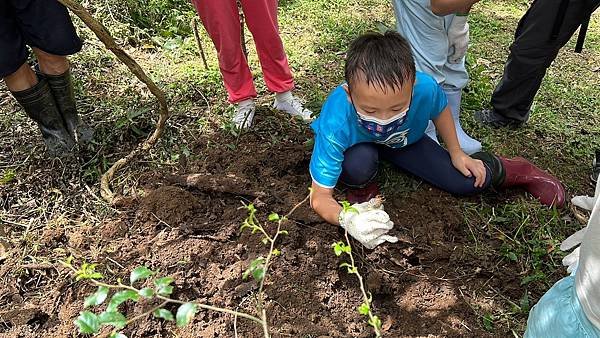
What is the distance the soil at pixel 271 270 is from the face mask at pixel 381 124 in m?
0.36

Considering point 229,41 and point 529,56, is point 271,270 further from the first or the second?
point 529,56

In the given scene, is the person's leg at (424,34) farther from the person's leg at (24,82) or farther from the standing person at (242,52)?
the person's leg at (24,82)

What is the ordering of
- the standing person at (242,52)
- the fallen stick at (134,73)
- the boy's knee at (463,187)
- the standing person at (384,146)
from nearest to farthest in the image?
1. the standing person at (384,146)
2. the fallen stick at (134,73)
3. the boy's knee at (463,187)
4. the standing person at (242,52)

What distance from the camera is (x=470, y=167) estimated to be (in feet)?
7.66

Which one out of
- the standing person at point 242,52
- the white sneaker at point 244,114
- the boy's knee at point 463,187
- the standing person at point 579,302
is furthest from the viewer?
the white sneaker at point 244,114

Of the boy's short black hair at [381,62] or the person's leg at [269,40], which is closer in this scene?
the boy's short black hair at [381,62]

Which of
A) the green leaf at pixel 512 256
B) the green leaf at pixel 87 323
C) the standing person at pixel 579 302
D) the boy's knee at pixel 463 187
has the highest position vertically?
the green leaf at pixel 87 323

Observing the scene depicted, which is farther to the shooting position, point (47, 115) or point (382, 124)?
point (47, 115)

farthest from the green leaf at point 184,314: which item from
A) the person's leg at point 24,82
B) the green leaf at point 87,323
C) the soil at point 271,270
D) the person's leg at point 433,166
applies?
the person's leg at point 24,82

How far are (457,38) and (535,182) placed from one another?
74 centimetres

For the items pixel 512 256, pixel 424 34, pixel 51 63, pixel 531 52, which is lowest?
pixel 512 256


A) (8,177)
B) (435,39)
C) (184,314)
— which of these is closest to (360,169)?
(435,39)

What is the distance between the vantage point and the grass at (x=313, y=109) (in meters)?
2.24

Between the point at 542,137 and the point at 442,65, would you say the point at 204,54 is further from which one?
the point at 542,137
